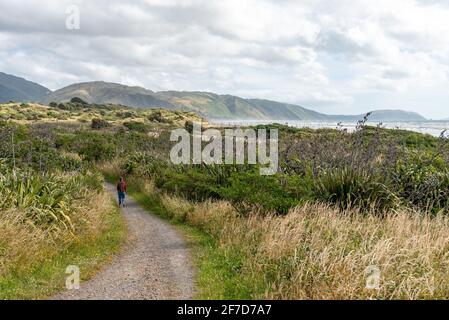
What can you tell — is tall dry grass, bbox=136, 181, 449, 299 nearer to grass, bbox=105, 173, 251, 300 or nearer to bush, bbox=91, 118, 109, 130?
grass, bbox=105, 173, 251, 300

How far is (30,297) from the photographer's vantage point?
7.04m

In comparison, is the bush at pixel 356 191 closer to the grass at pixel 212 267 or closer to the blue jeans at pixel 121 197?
the grass at pixel 212 267

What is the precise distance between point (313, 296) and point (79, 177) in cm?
1143

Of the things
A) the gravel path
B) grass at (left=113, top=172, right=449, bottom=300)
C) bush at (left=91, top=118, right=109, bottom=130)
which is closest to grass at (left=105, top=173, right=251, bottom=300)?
grass at (left=113, top=172, right=449, bottom=300)

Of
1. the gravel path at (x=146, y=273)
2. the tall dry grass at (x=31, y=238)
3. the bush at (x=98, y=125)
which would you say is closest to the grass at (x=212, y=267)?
the gravel path at (x=146, y=273)

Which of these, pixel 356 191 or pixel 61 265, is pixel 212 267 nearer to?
pixel 61 265

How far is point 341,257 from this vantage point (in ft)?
21.6

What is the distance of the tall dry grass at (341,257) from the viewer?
6121 mm

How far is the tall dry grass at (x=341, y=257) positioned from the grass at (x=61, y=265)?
9.75 ft

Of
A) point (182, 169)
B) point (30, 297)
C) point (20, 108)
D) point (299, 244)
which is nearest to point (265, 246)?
point (299, 244)

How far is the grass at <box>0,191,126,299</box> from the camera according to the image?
7297 millimetres

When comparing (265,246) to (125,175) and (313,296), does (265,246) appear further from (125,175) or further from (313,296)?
(125,175)

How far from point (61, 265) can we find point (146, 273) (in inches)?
69.4

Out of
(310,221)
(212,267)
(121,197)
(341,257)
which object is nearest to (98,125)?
(121,197)
